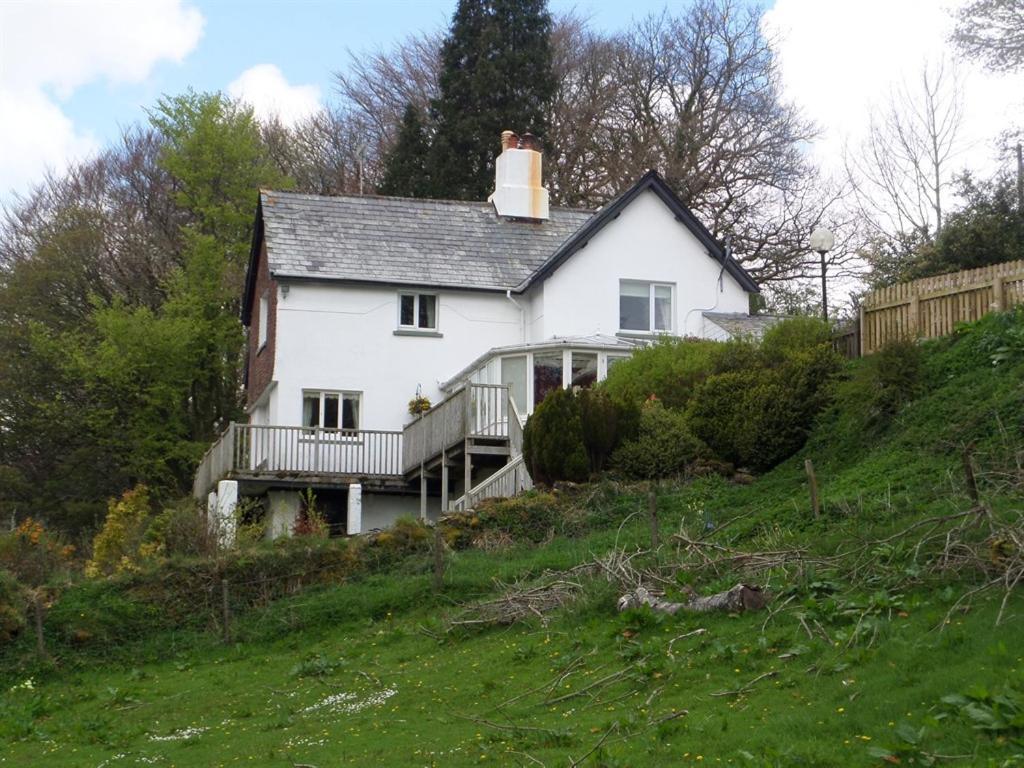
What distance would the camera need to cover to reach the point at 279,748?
14.3 metres

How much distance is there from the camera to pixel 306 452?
33.8m

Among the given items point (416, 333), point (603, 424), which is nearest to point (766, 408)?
point (603, 424)

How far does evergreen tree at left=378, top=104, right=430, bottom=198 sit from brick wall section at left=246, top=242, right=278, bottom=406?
9.38m

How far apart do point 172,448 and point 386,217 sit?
35.7 feet

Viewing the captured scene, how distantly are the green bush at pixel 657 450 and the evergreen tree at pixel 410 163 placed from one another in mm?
22674

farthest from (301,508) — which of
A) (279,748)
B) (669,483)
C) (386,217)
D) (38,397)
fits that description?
(279,748)

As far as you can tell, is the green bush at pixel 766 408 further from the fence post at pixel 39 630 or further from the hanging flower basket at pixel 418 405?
the fence post at pixel 39 630

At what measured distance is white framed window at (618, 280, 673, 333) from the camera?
1441 inches

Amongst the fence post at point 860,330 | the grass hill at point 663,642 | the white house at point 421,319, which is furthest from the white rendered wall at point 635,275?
the grass hill at point 663,642

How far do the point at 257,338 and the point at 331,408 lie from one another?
5.26m

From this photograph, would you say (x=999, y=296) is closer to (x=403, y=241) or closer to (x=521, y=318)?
(x=521, y=318)

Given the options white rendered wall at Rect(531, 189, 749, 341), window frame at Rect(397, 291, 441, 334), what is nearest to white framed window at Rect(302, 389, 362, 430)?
window frame at Rect(397, 291, 441, 334)

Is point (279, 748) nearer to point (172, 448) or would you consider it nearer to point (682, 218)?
point (682, 218)

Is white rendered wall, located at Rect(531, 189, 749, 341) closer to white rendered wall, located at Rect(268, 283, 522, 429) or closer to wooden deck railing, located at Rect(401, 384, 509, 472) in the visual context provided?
white rendered wall, located at Rect(268, 283, 522, 429)
